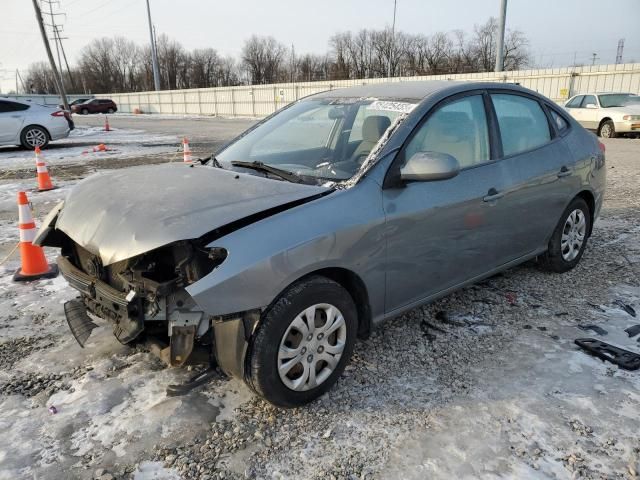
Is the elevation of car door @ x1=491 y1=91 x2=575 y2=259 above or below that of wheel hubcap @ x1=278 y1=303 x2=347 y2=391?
above

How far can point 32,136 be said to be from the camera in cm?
1502

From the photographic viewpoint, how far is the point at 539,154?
157 inches

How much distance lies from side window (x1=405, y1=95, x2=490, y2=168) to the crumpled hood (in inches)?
34.7

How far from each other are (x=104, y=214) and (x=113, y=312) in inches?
21.3

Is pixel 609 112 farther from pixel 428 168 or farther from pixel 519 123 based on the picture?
pixel 428 168

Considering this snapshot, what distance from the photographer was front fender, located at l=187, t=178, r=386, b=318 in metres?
2.30

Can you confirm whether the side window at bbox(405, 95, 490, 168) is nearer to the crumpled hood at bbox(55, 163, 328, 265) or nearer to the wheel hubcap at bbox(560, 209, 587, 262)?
the crumpled hood at bbox(55, 163, 328, 265)

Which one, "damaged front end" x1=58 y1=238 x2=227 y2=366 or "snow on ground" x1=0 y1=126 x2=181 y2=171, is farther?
"snow on ground" x1=0 y1=126 x2=181 y2=171

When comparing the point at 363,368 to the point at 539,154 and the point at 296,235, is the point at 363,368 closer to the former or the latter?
the point at 296,235

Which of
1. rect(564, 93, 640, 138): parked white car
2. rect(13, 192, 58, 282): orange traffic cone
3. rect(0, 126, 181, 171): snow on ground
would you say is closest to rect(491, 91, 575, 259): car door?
rect(13, 192, 58, 282): orange traffic cone

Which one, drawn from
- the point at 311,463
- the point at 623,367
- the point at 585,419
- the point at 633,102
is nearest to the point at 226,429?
the point at 311,463

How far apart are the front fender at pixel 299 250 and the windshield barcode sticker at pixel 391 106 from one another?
26.4 inches

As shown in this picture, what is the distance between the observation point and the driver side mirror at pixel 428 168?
285cm

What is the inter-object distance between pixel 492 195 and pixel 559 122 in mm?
1531
